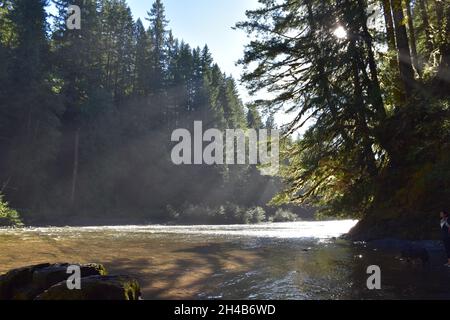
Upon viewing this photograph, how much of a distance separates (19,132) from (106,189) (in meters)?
12.9

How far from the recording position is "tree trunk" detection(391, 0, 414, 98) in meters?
16.2

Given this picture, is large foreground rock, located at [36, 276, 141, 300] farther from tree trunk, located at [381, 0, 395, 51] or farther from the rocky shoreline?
tree trunk, located at [381, 0, 395, 51]

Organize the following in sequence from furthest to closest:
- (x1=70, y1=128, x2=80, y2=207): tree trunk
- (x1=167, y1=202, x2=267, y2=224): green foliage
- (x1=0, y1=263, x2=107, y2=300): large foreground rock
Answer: (x1=167, y1=202, x2=267, y2=224): green foliage, (x1=70, y1=128, x2=80, y2=207): tree trunk, (x1=0, y1=263, x2=107, y2=300): large foreground rock

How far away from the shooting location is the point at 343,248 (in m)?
13.6

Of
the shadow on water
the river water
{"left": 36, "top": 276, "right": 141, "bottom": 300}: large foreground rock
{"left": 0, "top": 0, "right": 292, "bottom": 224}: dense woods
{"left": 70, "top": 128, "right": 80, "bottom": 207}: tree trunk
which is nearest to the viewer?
{"left": 36, "top": 276, "right": 141, "bottom": 300}: large foreground rock

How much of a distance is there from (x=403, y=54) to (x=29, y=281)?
1552 centimetres

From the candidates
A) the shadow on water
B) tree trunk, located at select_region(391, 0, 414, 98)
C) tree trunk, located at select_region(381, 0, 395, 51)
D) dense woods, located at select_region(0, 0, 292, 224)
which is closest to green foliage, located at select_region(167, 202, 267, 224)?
dense woods, located at select_region(0, 0, 292, 224)

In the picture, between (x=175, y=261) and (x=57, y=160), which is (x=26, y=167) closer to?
(x=57, y=160)

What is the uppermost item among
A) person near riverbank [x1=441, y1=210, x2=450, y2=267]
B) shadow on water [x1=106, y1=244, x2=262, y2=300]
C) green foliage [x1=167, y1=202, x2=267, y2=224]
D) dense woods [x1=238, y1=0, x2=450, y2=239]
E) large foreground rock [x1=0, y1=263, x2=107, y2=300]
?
dense woods [x1=238, y1=0, x2=450, y2=239]

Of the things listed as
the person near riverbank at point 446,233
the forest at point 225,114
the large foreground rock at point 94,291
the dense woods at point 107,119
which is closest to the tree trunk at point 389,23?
the forest at point 225,114

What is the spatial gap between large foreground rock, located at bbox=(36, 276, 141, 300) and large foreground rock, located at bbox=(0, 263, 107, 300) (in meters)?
0.66

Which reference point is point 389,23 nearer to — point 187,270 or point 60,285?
point 187,270

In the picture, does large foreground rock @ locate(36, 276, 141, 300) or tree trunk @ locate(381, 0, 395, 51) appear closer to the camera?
large foreground rock @ locate(36, 276, 141, 300)
